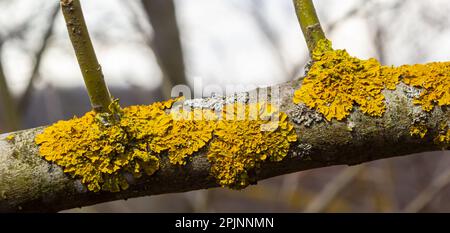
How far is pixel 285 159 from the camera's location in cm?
90

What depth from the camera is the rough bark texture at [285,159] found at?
89 cm

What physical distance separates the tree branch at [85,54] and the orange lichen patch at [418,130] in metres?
0.50

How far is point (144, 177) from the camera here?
2.94 ft

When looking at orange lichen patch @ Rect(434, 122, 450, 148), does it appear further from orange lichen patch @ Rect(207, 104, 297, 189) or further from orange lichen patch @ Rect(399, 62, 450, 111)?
orange lichen patch @ Rect(207, 104, 297, 189)

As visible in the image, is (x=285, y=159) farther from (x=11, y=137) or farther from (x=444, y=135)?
(x=11, y=137)

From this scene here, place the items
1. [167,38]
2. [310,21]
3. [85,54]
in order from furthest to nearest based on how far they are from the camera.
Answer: [167,38] < [310,21] < [85,54]

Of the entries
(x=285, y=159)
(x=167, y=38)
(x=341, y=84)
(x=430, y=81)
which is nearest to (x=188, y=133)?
(x=285, y=159)

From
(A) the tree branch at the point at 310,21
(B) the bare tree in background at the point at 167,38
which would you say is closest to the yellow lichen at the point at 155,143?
(A) the tree branch at the point at 310,21

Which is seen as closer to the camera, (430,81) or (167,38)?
(430,81)

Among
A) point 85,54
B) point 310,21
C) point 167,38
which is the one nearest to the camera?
point 85,54

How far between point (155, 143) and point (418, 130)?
438 mm
